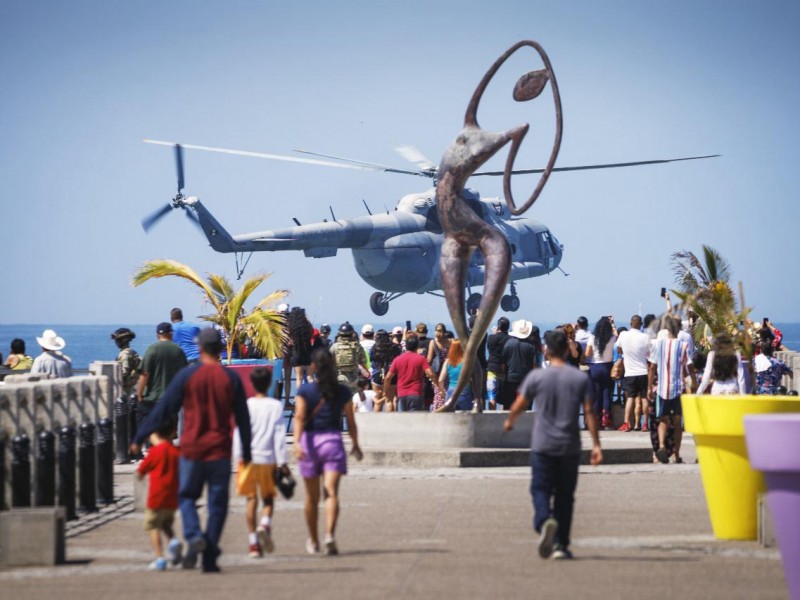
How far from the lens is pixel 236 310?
2512 centimetres

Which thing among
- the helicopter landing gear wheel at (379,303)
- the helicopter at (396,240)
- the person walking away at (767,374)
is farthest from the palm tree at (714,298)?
the helicopter landing gear wheel at (379,303)

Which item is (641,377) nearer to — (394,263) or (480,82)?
(480,82)

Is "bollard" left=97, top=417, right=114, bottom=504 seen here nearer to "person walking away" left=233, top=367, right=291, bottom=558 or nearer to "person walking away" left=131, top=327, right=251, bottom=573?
"person walking away" left=233, top=367, right=291, bottom=558

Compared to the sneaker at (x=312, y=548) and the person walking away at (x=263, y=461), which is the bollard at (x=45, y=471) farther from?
the sneaker at (x=312, y=548)

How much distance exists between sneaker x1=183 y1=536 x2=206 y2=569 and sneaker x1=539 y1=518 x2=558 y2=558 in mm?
2201

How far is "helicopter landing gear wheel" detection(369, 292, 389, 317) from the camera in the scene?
185ft

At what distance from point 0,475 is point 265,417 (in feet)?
7.06

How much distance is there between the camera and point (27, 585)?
9.61 meters

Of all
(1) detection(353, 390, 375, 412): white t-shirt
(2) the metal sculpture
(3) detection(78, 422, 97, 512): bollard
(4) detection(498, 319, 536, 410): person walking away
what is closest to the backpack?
(1) detection(353, 390, 375, 412): white t-shirt

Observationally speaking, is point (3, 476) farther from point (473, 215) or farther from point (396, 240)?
A: point (396, 240)

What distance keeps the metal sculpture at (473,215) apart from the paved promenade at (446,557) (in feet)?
10.6

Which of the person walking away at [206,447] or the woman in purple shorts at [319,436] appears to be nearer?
the person walking away at [206,447]

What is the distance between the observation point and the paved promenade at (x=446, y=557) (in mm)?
9234

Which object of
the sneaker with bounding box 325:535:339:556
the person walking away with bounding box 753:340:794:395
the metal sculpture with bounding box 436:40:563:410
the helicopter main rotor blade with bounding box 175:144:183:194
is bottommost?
the sneaker with bounding box 325:535:339:556
